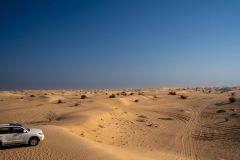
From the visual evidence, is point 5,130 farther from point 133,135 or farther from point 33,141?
point 133,135

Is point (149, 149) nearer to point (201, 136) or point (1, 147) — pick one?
point (201, 136)

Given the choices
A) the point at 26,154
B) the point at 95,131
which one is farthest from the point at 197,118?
the point at 26,154

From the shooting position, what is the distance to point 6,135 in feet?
57.5

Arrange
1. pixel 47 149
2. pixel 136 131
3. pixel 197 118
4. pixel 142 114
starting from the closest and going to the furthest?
pixel 47 149 → pixel 136 131 → pixel 197 118 → pixel 142 114

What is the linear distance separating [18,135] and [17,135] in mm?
55

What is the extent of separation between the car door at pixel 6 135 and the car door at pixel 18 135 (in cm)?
22

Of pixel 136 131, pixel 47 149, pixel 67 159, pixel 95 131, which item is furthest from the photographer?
pixel 136 131

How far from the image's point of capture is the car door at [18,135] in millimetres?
17844

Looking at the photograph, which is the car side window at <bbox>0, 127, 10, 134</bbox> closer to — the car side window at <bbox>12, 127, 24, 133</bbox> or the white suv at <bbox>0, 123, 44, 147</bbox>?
the white suv at <bbox>0, 123, 44, 147</bbox>

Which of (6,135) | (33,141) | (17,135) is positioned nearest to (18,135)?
(17,135)

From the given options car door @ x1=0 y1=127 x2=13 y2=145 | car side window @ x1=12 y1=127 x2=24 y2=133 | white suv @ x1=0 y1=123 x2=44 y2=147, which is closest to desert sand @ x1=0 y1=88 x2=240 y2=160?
white suv @ x1=0 y1=123 x2=44 y2=147

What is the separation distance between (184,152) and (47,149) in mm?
10107

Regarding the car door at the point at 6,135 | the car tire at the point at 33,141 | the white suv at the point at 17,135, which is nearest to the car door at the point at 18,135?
the white suv at the point at 17,135

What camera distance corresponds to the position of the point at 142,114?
42.9m
